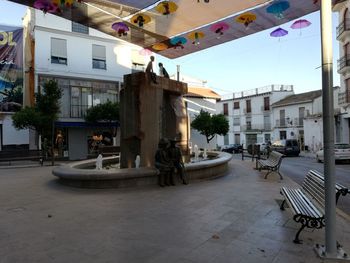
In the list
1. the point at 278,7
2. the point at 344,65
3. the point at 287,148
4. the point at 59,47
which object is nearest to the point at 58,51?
the point at 59,47

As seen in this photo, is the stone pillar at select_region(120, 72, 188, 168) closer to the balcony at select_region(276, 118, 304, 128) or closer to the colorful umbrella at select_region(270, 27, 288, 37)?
the colorful umbrella at select_region(270, 27, 288, 37)

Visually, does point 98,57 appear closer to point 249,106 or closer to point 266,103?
point 266,103

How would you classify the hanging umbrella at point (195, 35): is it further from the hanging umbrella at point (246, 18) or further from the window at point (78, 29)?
the window at point (78, 29)

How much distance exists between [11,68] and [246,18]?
1850cm

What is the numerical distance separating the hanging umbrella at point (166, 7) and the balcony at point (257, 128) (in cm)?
3923

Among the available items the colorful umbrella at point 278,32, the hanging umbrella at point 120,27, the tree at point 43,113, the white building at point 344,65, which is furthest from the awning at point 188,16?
the white building at point 344,65

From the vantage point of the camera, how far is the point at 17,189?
344 inches

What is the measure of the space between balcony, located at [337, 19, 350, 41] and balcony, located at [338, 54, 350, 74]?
5.21 feet

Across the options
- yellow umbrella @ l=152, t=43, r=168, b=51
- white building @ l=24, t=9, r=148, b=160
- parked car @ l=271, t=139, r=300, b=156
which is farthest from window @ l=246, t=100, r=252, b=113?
yellow umbrella @ l=152, t=43, r=168, b=51

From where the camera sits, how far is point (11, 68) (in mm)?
22391

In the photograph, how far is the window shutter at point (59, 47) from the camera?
24.0 metres

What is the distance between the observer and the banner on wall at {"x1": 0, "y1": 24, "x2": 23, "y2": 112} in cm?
2216

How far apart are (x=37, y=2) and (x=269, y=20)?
278 inches

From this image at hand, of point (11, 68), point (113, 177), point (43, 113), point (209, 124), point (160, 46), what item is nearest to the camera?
point (113, 177)
